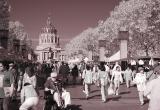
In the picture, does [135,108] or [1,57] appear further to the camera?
[1,57]

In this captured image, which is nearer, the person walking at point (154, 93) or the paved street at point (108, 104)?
the person walking at point (154, 93)

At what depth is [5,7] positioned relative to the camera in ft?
153

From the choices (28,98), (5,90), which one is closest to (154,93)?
(28,98)

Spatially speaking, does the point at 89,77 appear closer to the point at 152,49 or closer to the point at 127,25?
the point at 152,49

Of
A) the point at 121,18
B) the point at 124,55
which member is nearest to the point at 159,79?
the point at 124,55

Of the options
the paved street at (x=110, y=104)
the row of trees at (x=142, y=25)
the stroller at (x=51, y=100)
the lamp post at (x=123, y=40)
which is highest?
the row of trees at (x=142, y=25)

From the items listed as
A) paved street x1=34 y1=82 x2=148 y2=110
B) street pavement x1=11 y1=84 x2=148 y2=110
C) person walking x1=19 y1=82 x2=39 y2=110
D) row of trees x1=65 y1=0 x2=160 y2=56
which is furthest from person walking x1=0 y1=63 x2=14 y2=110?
row of trees x1=65 y1=0 x2=160 y2=56

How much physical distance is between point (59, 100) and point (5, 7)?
111 feet

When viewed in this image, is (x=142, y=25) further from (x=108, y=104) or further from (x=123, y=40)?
A: (x=108, y=104)

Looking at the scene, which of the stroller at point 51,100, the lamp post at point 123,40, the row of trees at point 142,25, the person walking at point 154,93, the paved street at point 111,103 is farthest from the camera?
the row of trees at point 142,25

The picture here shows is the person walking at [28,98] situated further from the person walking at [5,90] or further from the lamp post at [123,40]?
the lamp post at [123,40]

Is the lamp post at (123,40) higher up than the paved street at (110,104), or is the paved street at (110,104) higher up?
the lamp post at (123,40)

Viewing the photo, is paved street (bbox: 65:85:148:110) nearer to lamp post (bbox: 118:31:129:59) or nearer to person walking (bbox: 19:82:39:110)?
person walking (bbox: 19:82:39:110)

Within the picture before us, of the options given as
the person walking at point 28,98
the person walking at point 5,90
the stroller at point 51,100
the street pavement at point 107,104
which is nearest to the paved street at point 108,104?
the street pavement at point 107,104
